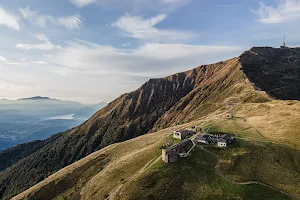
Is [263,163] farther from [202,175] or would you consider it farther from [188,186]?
[188,186]

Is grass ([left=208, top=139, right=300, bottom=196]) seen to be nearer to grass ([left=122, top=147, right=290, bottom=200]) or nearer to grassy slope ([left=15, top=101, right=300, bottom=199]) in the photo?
grassy slope ([left=15, top=101, right=300, bottom=199])

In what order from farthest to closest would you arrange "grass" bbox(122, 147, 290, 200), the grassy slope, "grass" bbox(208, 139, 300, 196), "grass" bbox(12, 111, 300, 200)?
"grass" bbox(208, 139, 300, 196)
the grassy slope
"grass" bbox(12, 111, 300, 200)
"grass" bbox(122, 147, 290, 200)

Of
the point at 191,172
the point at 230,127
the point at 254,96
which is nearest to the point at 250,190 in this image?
the point at 191,172

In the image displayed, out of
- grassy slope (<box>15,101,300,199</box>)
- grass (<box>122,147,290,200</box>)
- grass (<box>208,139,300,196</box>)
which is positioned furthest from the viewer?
grass (<box>208,139,300,196</box>)

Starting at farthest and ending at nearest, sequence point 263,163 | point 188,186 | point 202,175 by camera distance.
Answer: point 263,163
point 202,175
point 188,186

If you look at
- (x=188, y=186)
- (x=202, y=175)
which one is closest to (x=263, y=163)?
(x=202, y=175)

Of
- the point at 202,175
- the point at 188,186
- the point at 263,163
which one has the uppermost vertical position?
the point at 263,163

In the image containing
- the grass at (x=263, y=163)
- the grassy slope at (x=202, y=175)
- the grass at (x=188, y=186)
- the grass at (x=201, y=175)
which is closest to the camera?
the grass at (x=188, y=186)

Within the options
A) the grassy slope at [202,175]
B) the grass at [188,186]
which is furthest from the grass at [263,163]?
the grass at [188,186]

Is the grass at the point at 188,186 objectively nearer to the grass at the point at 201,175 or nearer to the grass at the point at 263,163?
the grass at the point at 201,175

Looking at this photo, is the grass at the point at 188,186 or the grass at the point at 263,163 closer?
the grass at the point at 188,186

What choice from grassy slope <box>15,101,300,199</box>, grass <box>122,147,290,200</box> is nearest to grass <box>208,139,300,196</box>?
grassy slope <box>15,101,300,199</box>
